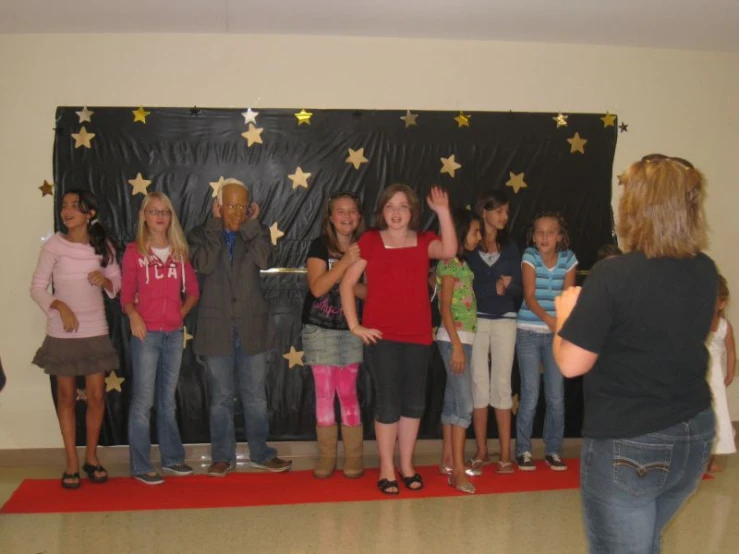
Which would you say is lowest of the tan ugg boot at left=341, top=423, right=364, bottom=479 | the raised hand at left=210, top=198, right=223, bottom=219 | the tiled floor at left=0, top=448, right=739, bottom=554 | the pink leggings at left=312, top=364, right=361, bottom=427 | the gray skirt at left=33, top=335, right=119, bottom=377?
the tiled floor at left=0, top=448, right=739, bottom=554

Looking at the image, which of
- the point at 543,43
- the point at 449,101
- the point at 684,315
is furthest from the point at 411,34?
the point at 684,315

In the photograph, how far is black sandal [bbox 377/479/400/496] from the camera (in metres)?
3.41

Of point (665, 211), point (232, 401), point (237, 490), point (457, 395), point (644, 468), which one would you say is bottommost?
point (237, 490)

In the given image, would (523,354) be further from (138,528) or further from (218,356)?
(138,528)

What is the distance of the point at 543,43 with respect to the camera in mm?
4258

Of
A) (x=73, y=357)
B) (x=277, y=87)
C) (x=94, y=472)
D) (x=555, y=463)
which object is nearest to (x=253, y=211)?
(x=277, y=87)

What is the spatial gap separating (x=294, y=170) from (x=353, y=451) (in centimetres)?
163

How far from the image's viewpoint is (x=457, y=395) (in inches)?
139

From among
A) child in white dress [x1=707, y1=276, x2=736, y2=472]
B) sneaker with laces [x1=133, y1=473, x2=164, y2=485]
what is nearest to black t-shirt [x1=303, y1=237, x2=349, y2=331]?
sneaker with laces [x1=133, y1=473, x2=164, y2=485]

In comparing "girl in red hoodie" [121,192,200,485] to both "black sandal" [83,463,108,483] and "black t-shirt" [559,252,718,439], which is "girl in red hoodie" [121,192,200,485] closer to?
"black sandal" [83,463,108,483]

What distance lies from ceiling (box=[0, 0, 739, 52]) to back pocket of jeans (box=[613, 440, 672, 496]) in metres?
2.69

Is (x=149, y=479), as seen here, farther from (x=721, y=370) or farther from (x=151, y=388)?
(x=721, y=370)

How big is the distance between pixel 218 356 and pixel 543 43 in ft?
8.81

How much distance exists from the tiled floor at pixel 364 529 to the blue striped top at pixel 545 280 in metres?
0.96
